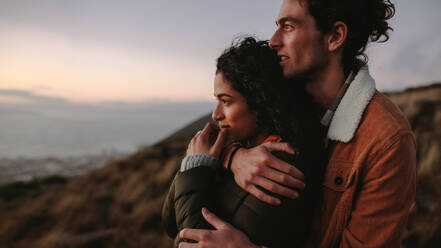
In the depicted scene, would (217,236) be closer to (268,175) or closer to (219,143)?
(268,175)

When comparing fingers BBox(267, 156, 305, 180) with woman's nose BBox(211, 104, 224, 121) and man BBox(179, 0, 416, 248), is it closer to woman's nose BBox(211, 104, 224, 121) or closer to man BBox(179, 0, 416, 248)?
man BBox(179, 0, 416, 248)

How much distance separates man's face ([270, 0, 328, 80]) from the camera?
1.69 metres

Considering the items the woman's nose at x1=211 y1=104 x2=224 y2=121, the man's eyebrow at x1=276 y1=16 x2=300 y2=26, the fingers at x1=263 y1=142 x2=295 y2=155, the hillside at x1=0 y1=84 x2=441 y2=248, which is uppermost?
the man's eyebrow at x1=276 y1=16 x2=300 y2=26

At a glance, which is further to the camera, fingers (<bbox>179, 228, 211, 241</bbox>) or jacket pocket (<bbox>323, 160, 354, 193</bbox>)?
jacket pocket (<bbox>323, 160, 354, 193</bbox>)

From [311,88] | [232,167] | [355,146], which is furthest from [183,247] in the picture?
[311,88]

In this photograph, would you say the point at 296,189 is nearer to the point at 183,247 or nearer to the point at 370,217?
the point at 370,217

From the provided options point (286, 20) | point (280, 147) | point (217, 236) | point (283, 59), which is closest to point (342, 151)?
point (280, 147)

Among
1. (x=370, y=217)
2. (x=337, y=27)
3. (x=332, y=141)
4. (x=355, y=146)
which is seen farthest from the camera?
(x=337, y=27)

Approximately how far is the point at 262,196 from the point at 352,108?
82 cm

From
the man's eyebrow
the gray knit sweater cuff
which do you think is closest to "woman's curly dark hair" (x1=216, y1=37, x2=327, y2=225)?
the man's eyebrow

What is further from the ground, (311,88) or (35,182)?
(311,88)

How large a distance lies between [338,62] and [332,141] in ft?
2.05

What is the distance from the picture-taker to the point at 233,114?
170 centimetres

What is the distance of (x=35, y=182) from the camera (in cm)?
1264
